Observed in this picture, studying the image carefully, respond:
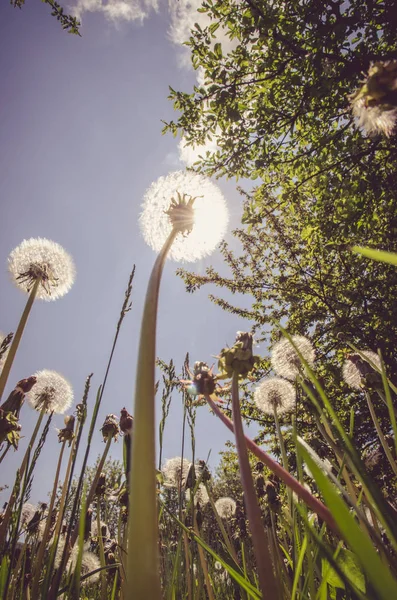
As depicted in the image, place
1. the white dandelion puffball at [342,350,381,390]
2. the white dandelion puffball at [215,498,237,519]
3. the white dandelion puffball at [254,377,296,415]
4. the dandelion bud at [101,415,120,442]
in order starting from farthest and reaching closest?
the white dandelion puffball at [215,498,237,519], the white dandelion puffball at [254,377,296,415], the dandelion bud at [101,415,120,442], the white dandelion puffball at [342,350,381,390]

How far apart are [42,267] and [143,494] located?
3564 mm

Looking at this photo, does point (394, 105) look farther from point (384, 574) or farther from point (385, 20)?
point (385, 20)

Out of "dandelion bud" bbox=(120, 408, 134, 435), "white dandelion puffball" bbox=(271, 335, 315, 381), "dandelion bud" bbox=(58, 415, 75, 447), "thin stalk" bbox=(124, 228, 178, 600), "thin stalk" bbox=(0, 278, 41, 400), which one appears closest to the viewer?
"thin stalk" bbox=(124, 228, 178, 600)

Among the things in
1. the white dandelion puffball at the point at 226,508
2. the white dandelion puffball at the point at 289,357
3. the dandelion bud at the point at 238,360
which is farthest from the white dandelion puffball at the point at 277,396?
the white dandelion puffball at the point at 226,508

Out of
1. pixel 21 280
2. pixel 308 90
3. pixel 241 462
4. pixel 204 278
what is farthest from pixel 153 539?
pixel 204 278

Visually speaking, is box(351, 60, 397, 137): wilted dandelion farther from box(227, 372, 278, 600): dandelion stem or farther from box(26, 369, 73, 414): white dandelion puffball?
box(26, 369, 73, 414): white dandelion puffball

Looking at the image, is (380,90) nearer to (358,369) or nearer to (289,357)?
(358,369)

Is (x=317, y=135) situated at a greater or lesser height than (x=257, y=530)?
greater

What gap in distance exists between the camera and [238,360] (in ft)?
4.11

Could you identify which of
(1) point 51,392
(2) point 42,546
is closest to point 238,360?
(2) point 42,546

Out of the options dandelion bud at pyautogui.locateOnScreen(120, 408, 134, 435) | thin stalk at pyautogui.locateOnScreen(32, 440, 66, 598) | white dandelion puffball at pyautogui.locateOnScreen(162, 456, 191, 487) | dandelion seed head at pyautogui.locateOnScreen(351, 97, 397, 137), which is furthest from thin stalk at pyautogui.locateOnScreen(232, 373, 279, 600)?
white dandelion puffball at pyautogui.locateOnScreen(162, 456, 191, 487)

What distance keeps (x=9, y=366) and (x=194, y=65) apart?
21.1 ft

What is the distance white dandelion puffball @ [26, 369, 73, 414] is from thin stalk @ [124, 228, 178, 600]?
361cm

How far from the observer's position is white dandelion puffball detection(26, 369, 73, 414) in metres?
3.78
